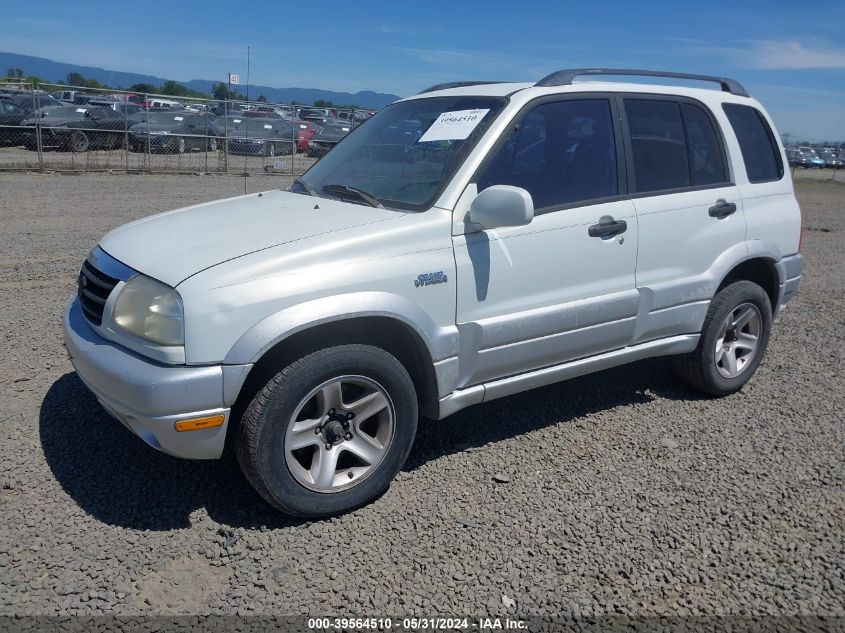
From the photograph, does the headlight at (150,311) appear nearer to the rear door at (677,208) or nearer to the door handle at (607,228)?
the door handle at (607,228)

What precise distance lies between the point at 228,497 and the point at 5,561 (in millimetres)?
969

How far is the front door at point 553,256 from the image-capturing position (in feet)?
12.4

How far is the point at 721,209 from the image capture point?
475 cm

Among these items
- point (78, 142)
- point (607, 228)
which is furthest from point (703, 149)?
point (78, 142)

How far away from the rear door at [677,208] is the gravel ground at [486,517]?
2.57 ft

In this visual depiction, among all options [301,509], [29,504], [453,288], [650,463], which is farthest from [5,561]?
[650,463]

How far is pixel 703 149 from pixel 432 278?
7.69 ft

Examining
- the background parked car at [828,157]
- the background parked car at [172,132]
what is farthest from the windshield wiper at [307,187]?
the background parked car at [828,157]

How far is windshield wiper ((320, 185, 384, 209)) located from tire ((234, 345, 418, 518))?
33.4 inches

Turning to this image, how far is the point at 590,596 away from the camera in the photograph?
3074 mm

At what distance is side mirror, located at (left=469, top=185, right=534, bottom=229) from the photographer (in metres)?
3.52

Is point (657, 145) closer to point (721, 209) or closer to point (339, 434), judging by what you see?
point (721, 209)

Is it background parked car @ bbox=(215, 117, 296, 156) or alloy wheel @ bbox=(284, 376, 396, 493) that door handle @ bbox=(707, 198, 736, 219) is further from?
background parked car @ bbox=(215, 117, 296, 156)

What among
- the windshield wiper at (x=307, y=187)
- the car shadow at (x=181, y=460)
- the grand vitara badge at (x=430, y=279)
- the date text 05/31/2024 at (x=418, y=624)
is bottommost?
the date text 05/31/2024 at (x=418, y=624)
